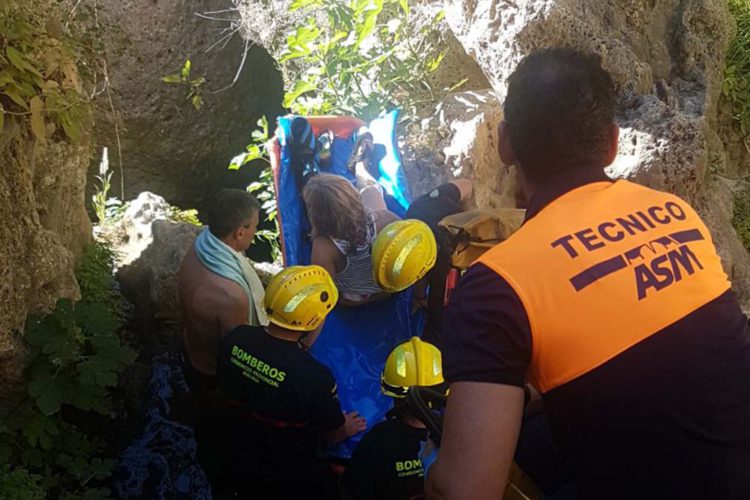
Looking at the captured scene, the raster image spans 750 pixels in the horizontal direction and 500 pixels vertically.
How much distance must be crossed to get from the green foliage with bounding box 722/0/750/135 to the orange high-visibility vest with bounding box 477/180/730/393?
421 centimetres

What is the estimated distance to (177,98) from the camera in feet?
21.7

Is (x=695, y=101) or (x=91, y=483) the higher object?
(x=695, y=101)

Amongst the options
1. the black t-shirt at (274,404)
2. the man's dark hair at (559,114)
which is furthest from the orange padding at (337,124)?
the man's dark hair at (559,114)

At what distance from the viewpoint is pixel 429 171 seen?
4844mm

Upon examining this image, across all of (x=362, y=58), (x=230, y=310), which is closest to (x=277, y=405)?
(x=230, y=310)

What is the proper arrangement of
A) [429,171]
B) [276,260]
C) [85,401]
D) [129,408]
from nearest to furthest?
[85,401]
[129,408]
[429,171]
[276,260]

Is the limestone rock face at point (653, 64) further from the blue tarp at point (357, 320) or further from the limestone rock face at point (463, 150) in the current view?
the blue tarp at point (357, 320)

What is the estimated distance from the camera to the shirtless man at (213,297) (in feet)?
11.6

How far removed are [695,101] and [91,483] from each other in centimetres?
421

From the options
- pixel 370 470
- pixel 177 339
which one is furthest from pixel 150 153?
pixel 370 470

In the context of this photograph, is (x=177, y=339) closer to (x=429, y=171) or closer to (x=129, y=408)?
(x=129, y=408)

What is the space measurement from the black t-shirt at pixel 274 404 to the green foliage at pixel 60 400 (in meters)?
0.61

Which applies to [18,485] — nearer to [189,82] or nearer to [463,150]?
[463,150]

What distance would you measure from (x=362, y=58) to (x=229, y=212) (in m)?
1.90
